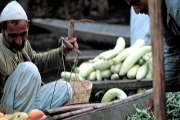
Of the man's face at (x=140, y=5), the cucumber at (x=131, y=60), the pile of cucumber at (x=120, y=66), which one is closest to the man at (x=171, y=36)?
the man's face at (x=140, y=5)

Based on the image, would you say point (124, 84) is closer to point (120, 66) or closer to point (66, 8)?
point (120, 66)

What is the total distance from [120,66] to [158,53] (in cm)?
315

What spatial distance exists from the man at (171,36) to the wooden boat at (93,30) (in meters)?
5.78

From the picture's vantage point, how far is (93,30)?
38.4 ft

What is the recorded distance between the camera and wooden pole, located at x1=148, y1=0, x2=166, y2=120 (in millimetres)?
2492

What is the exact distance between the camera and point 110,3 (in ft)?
55.7

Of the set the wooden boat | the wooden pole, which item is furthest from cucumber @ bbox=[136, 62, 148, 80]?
the wooden boat

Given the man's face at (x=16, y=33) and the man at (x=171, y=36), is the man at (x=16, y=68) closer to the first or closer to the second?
the man's face at (x=16, y=33)

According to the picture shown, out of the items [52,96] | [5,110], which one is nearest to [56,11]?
[52,96]

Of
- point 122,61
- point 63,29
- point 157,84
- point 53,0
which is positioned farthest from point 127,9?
point 157,84

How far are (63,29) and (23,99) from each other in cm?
761

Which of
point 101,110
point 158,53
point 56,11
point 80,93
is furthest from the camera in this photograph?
point 56,11

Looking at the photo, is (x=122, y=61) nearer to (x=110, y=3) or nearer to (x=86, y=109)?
(x=86, y=109)

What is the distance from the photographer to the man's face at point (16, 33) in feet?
14.0
